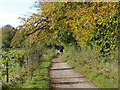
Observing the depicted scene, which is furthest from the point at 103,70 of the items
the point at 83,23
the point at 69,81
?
the point at 83,23

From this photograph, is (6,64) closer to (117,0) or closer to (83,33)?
(83,33)

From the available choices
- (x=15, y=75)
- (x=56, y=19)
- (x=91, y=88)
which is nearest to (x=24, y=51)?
(x=15, y=75)

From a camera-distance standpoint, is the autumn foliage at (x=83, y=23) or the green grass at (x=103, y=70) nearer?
the green grass at (x=103, y=70)

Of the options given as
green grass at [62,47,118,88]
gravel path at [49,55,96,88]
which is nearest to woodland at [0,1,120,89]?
green grass at [62,47,118,88]

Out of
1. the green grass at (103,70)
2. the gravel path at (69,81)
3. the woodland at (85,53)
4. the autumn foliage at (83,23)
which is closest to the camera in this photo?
the green grass at (103,70)

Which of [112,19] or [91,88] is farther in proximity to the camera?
[112,19]

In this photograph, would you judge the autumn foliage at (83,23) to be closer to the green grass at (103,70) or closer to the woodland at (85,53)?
the woodland at (85,53)

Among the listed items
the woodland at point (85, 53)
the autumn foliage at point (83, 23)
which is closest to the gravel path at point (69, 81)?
the woodland at point (85, 53)

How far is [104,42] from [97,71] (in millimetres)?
1593

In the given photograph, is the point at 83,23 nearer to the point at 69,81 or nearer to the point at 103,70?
the point at 103,70

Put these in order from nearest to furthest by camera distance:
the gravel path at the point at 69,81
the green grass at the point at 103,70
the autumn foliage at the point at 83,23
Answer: the green grass at the point at 103,70 → the gravel path at the point at 69,81 → the autumn foliage at the point at 83,23

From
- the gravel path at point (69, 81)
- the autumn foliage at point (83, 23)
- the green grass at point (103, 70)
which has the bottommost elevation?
the gravel path at point (69, 81)

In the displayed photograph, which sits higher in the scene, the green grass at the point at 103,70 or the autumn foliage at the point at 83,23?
the autumn foliage at the point at 83,23

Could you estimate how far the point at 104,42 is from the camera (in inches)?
301
